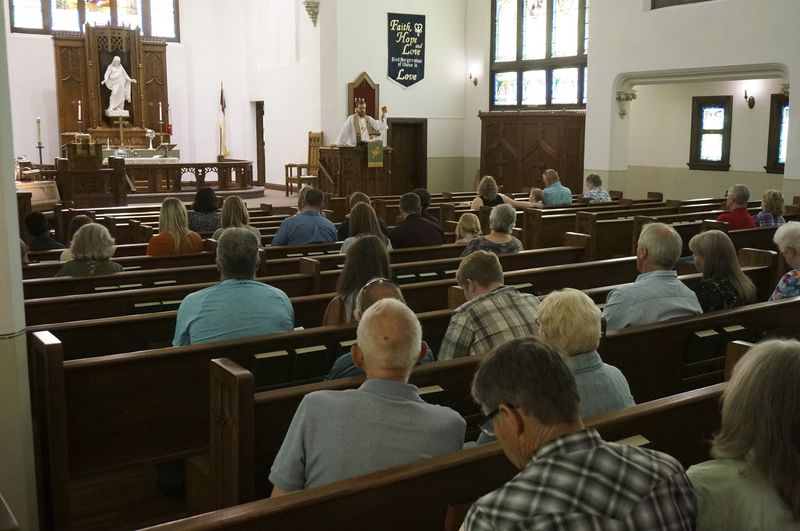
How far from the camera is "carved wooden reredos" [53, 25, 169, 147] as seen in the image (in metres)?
16.8

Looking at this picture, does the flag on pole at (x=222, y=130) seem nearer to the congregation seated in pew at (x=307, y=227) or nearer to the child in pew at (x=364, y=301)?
the congregation seated in pew at (x=307, y=227)

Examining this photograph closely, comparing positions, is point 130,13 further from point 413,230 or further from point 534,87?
point 413,230

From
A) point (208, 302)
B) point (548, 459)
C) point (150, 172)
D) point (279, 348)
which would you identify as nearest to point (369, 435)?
point (548, 459)

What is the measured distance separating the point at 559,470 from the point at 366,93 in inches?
547

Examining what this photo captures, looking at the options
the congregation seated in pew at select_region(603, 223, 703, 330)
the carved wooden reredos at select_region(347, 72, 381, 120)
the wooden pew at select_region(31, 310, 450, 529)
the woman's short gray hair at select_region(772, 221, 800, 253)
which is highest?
the carved wooden reredos at select_region(347, 72, 381, 120)

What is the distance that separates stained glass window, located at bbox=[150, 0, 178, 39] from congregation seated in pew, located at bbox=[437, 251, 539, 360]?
16.7 metres

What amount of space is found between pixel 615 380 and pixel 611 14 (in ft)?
37.3

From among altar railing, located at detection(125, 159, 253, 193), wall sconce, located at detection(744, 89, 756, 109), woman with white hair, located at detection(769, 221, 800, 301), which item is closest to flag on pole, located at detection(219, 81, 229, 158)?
altar railing, located at detection(125, 159, 253, 193)

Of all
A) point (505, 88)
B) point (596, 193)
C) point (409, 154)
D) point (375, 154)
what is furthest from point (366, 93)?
point (596, 193)

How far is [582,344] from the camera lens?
7.91 ft

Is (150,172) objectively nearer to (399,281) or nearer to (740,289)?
(399,281)

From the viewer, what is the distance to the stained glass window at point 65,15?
1688 centimetres

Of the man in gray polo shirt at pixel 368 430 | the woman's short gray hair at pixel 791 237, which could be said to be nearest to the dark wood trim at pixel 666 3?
the woman's short gray hair at pixel 791 237

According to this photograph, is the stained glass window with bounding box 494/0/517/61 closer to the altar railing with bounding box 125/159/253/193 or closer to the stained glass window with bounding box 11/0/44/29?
the altar railing with bounding box 125/159/253/193
